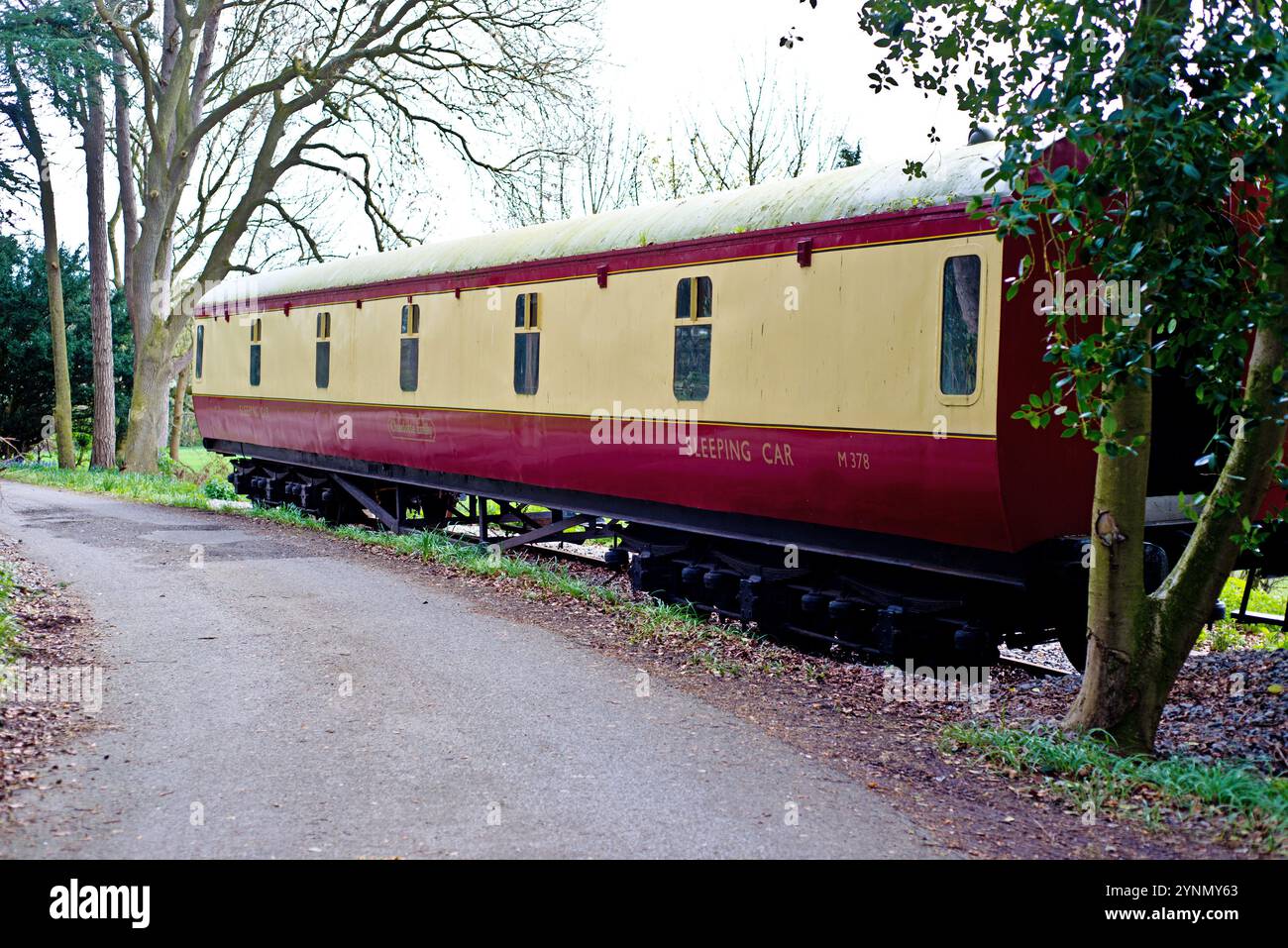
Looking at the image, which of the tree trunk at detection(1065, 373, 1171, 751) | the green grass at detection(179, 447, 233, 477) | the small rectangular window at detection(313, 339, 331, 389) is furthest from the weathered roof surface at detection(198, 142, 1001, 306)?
the green grass at detection(179, 447, 233, 477)

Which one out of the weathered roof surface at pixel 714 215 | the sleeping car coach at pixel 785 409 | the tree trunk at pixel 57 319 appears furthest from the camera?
the tree trunk at pixel 57 319

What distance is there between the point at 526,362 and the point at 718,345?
290 centimetres

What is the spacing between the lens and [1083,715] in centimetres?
641

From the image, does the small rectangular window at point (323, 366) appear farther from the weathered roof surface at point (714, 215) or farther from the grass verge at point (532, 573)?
the grass verge at point (532, 573)

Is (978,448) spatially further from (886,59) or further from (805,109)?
(805,109)

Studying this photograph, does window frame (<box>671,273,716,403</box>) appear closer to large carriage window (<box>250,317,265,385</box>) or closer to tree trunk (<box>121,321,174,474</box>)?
large carriage window (<box>250,317,265,385</box>)

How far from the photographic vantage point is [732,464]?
30.0 ft

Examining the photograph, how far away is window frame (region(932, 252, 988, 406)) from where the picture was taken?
7121 mm

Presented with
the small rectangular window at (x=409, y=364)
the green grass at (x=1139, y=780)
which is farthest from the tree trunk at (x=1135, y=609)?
the small rectangular window at (x=409, y=364)

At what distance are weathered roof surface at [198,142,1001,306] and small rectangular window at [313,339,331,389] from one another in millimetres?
872

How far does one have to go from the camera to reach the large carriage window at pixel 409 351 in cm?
1348

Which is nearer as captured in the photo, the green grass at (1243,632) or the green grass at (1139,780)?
the green grass at (1139,780)

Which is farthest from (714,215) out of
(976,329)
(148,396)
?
(148,396)

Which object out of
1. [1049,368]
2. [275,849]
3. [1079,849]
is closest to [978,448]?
[1049,368]
